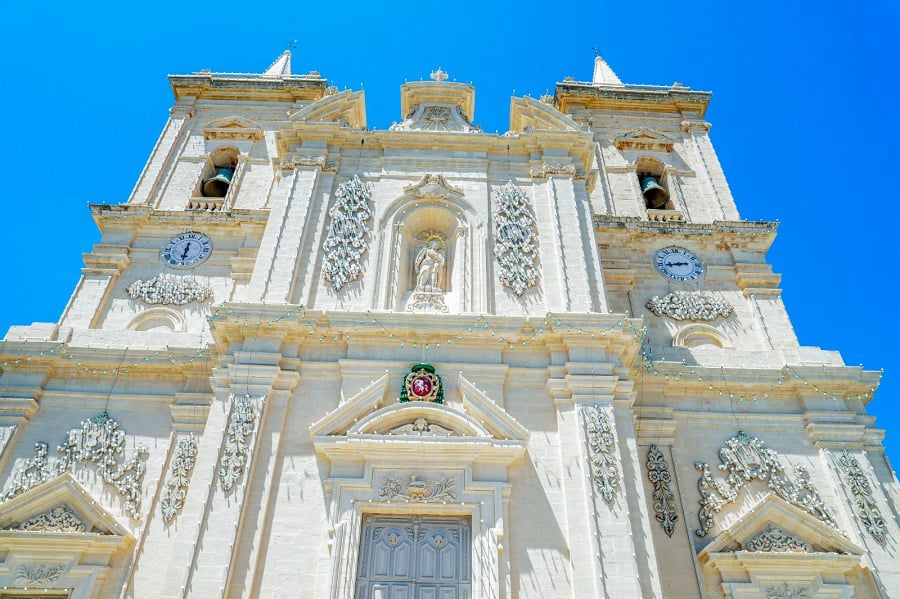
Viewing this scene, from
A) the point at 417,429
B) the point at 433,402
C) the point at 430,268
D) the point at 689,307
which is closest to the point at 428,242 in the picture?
the point at 430,268

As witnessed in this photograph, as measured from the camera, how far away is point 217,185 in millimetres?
22578

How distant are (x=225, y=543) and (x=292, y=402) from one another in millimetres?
2761

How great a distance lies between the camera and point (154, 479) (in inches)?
543

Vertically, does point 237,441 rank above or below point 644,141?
below

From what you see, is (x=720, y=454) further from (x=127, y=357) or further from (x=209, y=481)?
(x=127, y=357)

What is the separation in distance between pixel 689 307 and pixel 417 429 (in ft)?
28.5

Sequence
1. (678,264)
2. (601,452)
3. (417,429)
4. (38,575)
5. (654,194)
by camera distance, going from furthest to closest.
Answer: (654,194), (678,264), (417,429), (601,452), (38,575)

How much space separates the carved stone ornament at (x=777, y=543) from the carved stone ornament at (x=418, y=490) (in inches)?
218

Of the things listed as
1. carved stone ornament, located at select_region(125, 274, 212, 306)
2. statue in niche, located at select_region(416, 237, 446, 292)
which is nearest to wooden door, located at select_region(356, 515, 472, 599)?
statue in niche, located at select_region(416, 237, 446, 292)

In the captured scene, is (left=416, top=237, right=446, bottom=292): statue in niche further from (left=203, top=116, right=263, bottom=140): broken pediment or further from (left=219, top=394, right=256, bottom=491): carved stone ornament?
(left=203, top=116, right=263, bottom=140): broken pediment

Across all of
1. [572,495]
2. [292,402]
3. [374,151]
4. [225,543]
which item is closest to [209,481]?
[225,543]

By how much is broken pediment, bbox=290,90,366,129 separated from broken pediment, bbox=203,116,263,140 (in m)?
4.74

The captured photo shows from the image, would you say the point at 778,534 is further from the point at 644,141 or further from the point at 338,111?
the point at 644,141

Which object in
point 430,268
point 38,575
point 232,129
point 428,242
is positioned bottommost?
point 38,575
